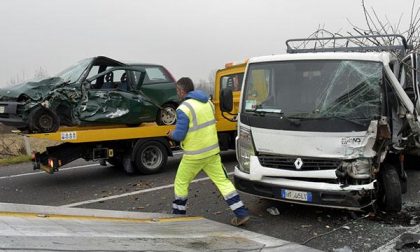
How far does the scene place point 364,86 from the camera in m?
5.87

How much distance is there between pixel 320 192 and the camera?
5.45 metres

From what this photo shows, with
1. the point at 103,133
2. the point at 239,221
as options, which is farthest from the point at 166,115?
the point at 239,221

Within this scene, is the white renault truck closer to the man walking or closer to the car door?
the man walking

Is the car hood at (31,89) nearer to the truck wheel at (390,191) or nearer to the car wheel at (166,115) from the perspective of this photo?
the car wheel at (166,115)

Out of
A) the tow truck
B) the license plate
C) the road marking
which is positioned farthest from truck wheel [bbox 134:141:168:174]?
the license plate

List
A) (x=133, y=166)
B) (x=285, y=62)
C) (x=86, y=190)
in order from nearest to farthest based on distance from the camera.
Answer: (x=285, y=62) < (x=86, y=190) < (x=133, y=166)

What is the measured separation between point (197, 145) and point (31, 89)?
13.4ft

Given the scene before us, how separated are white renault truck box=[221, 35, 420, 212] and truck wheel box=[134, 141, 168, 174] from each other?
324 cm

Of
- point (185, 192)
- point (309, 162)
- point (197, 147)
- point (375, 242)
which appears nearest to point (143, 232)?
point (185, 192)

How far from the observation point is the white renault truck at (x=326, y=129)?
5.48 m

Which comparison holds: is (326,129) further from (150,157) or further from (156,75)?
(156,75)

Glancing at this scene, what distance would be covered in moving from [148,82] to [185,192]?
464cm

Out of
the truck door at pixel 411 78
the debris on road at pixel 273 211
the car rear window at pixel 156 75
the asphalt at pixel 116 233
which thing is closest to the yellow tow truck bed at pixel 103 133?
the car rear window at pixel 156 75

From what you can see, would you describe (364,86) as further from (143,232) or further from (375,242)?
(143,232)
